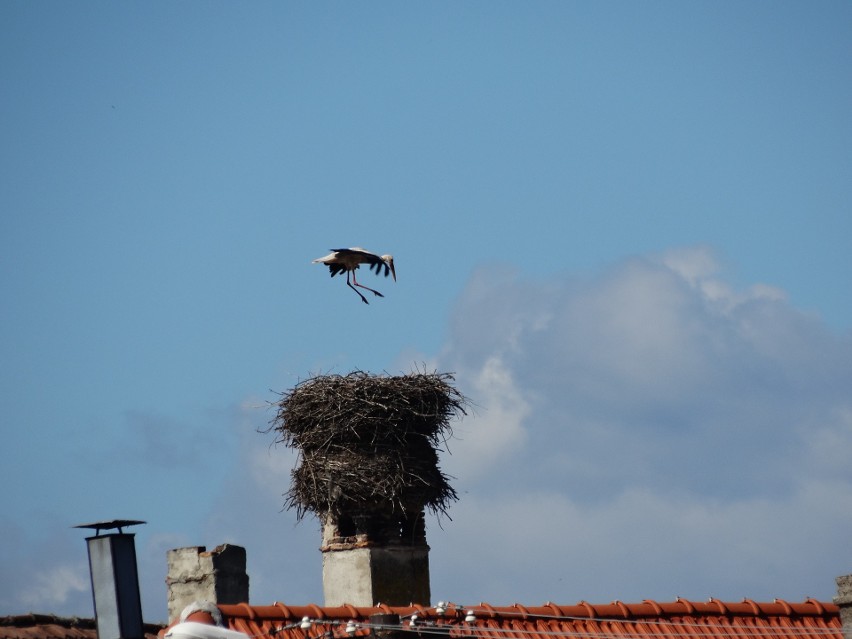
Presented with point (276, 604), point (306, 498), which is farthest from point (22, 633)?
point (306, 498)

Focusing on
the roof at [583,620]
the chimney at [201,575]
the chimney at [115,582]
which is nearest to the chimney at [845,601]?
the roof at [583,620]

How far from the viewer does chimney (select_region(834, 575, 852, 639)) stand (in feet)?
38.2

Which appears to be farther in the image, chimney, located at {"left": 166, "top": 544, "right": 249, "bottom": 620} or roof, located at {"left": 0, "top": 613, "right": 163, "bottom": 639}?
roof, located at {"left": 0, "top": 613, "right": 163, "bottom": 639}

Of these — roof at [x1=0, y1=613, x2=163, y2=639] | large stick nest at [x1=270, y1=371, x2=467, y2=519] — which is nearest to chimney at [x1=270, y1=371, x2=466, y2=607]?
large stick nest at [x1=270, y1=371, x2=467, y2=519]

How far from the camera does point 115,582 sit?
24.3 feet

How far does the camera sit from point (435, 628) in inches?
366

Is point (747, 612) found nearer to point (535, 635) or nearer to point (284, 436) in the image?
point (535, 635)

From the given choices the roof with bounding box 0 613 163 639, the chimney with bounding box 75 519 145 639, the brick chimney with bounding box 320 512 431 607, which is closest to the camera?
the chimney with bounding box 75 519 145 639

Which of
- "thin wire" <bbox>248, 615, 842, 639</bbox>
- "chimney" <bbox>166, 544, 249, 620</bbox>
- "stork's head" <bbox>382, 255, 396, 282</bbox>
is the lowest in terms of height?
"thin wire" <bbox>248, 615, 842, 639</bbox>

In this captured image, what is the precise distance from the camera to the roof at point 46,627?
449 inches

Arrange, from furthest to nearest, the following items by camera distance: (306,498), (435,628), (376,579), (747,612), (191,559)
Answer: (306,498), (376,579), (747,612), (191,559), (435,628)

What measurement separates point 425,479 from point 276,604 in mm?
6018

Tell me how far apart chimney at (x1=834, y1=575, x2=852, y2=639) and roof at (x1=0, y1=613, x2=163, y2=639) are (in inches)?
212

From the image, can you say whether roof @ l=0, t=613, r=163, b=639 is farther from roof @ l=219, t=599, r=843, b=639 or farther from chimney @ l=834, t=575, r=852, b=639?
chimney @ l=834, t=575, r=852, b=639
